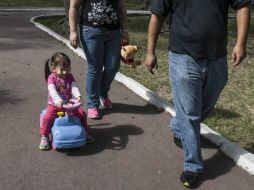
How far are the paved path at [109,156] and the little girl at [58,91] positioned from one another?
214mm

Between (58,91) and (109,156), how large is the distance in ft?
2.77

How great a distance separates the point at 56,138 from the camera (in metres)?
4.76

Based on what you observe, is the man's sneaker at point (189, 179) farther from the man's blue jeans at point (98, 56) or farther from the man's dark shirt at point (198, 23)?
the man's blue jeans at point (98, 56)

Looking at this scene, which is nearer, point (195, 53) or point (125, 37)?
point (195, 53)

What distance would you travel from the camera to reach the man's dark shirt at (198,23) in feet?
12.9

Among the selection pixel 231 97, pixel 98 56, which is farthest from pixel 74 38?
pixel 231 97

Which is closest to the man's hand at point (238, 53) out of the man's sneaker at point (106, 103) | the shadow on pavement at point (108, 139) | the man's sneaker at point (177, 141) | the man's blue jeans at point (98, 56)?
the man's sneaker at point (177, 141)

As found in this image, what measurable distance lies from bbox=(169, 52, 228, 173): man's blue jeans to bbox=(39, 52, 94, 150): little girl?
1196mm

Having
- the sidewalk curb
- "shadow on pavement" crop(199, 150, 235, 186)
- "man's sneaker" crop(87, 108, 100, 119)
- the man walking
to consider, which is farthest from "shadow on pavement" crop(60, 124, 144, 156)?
the man walking

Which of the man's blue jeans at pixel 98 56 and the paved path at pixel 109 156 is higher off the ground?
the man's blue jeans at pixel 98 56

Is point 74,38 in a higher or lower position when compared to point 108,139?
higher

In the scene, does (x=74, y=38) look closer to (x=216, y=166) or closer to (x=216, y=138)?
(x=216, y=138)

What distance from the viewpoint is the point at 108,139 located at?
529cm

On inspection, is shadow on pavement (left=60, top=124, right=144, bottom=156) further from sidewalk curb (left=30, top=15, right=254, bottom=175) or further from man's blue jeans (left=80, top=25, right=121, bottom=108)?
sidewalk curb (left=30, top=15, right=254, bottom=175)
